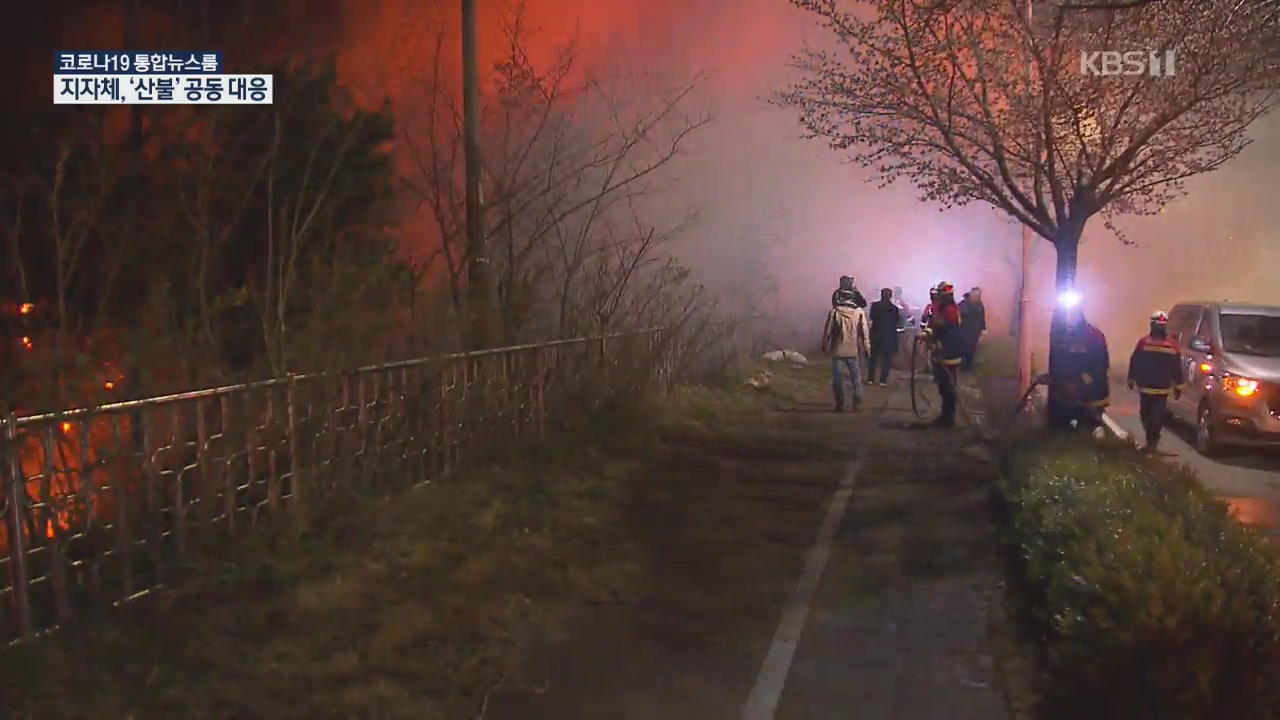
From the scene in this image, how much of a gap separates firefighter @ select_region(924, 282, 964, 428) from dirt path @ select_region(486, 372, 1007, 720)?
2.20 metres

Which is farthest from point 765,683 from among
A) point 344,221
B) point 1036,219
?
point 344,221

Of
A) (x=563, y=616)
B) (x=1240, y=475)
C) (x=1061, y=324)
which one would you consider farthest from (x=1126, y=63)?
(x=563, y=616)

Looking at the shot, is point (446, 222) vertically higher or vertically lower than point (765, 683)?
higher

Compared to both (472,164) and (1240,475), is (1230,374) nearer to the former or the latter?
(1240,475)

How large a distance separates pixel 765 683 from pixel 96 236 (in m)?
8.17

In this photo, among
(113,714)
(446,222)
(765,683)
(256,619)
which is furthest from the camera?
(446,222)

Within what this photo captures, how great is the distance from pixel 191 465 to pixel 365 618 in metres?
1.25

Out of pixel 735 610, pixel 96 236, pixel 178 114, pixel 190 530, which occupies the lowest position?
pixel 735 610

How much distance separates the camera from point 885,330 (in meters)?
17.9

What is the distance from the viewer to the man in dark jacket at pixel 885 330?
17.8m

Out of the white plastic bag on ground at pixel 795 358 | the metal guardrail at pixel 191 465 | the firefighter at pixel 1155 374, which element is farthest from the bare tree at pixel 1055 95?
the white plastic bag on ground at pixel 795 358

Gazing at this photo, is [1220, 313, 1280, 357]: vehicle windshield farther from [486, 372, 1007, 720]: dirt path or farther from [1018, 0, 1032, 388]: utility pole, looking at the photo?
[486, 372, 1007, 720]: dirt path

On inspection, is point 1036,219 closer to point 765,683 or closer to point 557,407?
point 557,407

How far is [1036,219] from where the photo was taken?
1059 centimetres
